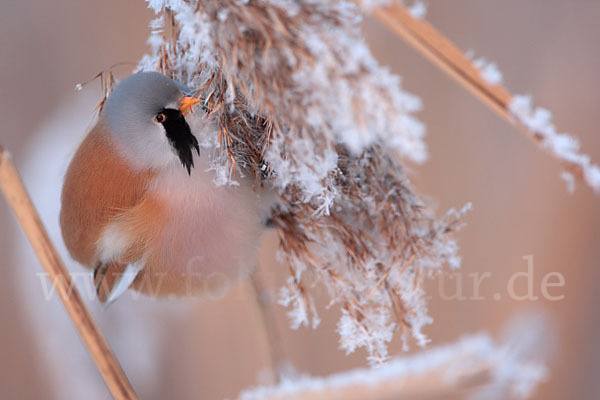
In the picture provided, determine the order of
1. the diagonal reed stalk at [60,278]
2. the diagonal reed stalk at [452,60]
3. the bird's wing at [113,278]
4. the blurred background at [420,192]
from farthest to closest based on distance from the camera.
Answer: the blurred background at [420,192] < the bird's wing at [113,278] < the diagonal reed stalk at [60,278] < the diagonal reed stalk at [452,60]

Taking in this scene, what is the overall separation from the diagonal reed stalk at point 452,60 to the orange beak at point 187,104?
0.26m

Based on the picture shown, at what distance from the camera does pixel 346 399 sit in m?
0.42

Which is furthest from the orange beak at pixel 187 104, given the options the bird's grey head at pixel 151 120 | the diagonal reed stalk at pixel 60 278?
the diagonal reed stalk at pixel 60 278

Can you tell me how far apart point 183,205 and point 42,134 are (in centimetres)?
68

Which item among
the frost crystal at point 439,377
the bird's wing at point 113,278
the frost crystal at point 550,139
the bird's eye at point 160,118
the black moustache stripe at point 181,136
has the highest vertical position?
the bird's eye at point 160,118

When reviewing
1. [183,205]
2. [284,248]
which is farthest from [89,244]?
[284,248]

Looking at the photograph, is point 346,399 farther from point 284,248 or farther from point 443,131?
point 443,131

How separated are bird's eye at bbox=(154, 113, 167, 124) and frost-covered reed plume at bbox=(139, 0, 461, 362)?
53mm

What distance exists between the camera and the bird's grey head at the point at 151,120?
0.53m

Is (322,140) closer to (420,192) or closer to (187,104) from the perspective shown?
(187,104)

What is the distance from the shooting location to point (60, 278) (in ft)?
1.69

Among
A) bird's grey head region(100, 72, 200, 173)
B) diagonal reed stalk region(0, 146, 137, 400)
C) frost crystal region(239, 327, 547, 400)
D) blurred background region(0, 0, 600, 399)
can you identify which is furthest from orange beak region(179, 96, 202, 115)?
blurred background region(0, 0, 600, 399)

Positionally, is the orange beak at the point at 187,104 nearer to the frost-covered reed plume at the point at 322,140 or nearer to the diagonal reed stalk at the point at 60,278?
the frost-covered reed plume at the point at 322,140

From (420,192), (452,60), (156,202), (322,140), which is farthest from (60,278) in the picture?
(420,192)
